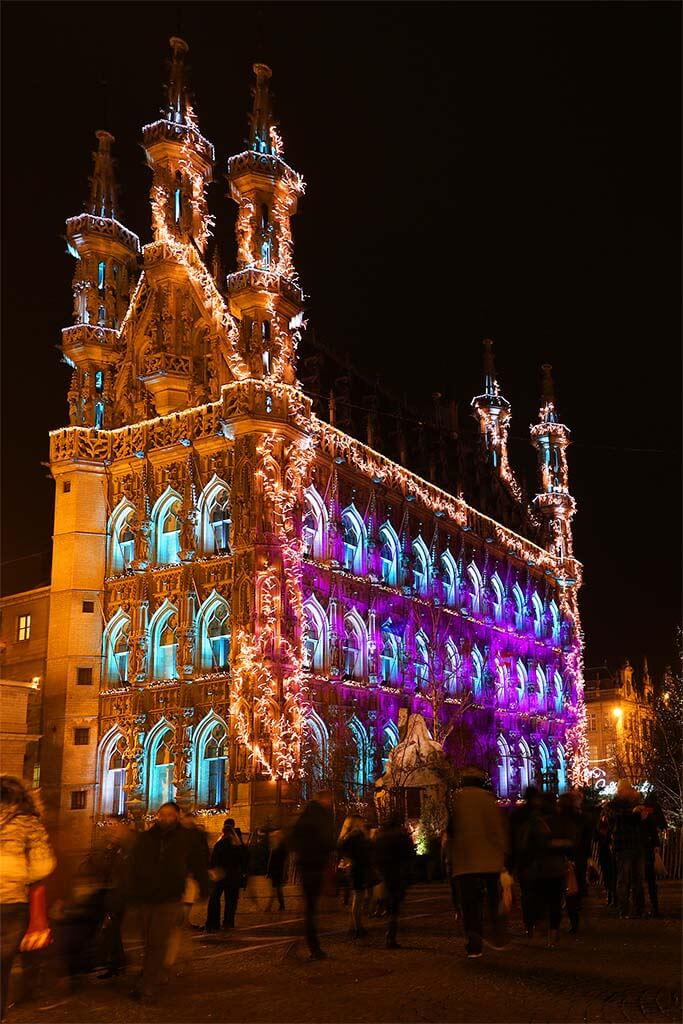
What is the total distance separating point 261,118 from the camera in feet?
149

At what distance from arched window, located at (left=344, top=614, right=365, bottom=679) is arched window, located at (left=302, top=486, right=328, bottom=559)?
2982 millimetres

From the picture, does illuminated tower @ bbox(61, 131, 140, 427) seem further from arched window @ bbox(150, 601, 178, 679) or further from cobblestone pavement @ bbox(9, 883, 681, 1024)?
cobblestone pavement @ bbox(9, 883, 681, 1024)

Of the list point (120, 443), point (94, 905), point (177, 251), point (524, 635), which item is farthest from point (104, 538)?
point (94, 905)

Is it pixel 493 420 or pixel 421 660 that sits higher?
pixel 493 420

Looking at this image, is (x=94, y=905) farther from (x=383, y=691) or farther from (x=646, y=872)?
(x=383, y=691)

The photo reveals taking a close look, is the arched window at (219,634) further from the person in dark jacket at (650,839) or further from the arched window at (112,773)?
the person in dark jacket at (650,839)

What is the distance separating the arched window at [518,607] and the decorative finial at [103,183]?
28070mm

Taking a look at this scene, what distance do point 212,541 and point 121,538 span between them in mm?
4534

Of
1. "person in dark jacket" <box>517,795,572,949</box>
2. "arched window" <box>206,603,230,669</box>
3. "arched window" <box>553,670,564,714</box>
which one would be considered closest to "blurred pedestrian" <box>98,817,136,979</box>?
"person in dark jacket" <box>517,795,572,949</box>

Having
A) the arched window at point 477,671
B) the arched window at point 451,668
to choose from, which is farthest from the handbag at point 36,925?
the arched window at point 477,671

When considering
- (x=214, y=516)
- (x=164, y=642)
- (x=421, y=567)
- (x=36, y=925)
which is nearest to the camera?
(x=36, y=925)

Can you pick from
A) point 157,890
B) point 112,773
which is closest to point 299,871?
point 157,890

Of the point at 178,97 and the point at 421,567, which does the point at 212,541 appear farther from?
the point at 178,97

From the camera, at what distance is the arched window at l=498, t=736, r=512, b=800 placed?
57.9m
